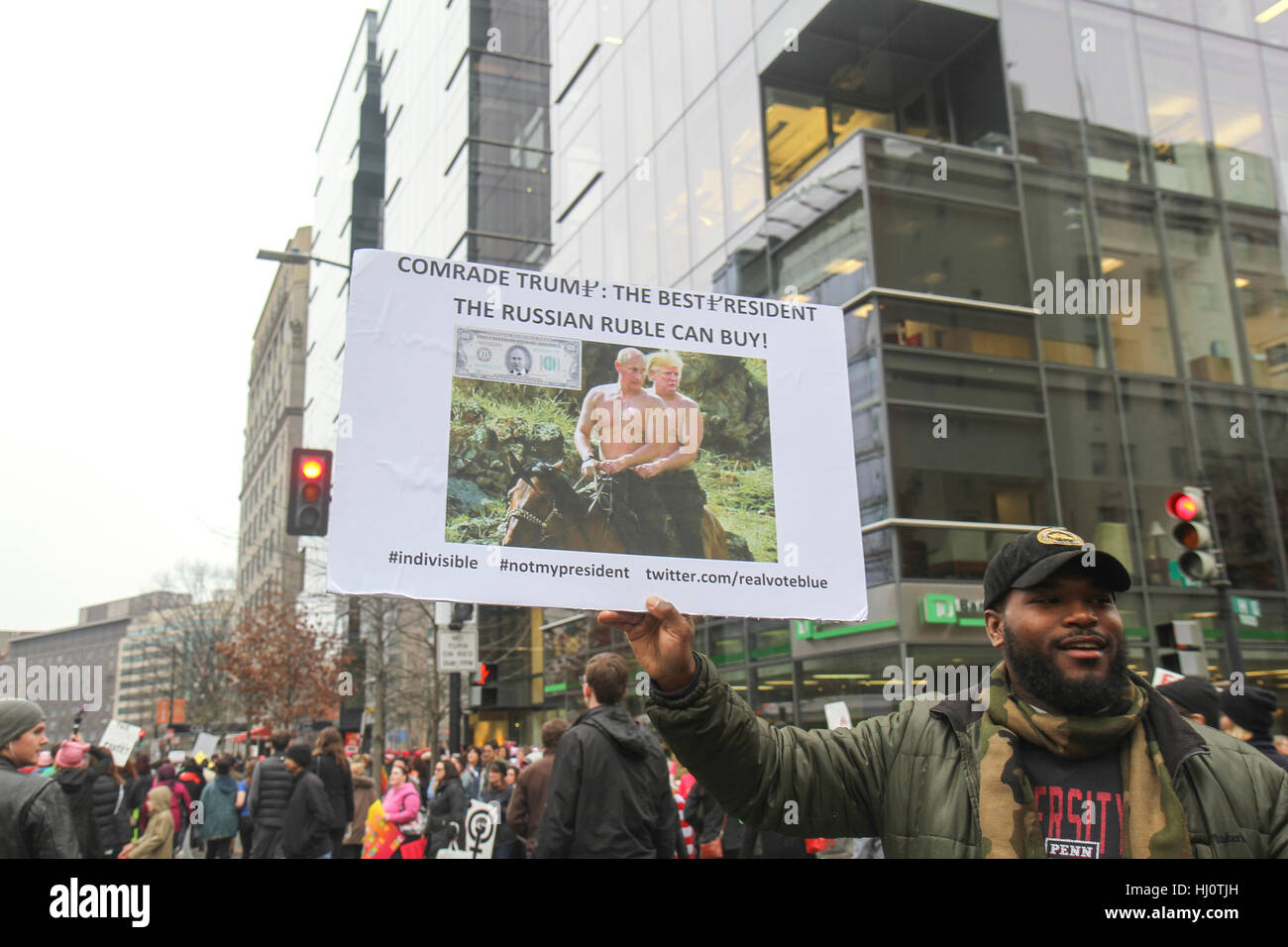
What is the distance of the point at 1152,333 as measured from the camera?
1923cm

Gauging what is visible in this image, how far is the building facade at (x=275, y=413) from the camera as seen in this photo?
85.5 metres

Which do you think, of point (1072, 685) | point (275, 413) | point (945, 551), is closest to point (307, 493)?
point (1072, 685)

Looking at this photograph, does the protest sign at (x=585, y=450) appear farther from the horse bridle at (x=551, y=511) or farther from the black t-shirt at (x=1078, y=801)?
the black t-shirt at (x=1078, y=801)

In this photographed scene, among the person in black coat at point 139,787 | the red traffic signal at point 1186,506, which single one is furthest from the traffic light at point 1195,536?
the person in black coat at point 139,787

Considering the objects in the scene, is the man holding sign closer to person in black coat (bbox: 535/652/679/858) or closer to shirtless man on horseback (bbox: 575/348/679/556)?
shirtless man on horseback (bbox: 575/348/679/556)

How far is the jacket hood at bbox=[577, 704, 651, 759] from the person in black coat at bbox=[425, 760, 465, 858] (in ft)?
17.4

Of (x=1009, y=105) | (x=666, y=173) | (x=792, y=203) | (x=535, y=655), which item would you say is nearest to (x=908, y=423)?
(x=792, y=203)

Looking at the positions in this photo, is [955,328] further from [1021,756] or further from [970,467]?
[1021,756]

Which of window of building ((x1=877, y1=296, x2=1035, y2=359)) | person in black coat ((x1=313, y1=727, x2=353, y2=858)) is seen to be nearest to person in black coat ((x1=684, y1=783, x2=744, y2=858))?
person in black coat ((x1=313, y1=727, x2=353, y2=858))
